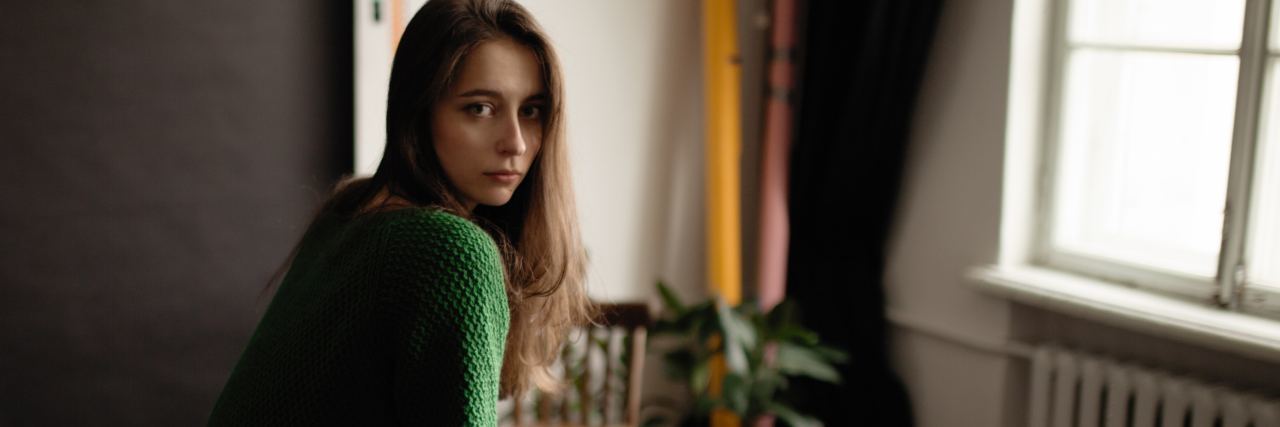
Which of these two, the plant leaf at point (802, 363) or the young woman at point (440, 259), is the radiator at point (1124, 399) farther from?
the young woman at point (440, 259)

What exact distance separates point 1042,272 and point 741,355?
709 mm

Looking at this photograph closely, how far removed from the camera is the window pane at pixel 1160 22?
2.42 m

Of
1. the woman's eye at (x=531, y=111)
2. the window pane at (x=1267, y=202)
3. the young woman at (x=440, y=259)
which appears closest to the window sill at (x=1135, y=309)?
the window pane at (x=1267, y=202)

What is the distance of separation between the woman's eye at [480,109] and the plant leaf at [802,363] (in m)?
1.79

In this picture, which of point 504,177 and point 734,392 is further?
point 734,392

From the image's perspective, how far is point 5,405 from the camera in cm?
224

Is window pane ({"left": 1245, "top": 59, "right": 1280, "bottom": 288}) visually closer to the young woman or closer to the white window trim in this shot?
the white window trim

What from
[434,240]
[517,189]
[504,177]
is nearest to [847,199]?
[517,189]

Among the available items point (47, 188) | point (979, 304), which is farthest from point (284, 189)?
point (979, 304)

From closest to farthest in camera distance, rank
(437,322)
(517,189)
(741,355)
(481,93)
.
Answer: (437,322) → (481,93) → (517,189) → (741,355)

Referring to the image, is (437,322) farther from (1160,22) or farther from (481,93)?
(1160,22)

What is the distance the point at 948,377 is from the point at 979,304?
0.22 metres

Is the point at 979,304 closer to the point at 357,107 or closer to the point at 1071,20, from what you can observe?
the point at 1071,20

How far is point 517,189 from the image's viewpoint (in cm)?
132
